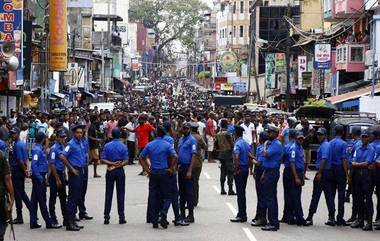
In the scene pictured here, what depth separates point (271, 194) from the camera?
16438mm

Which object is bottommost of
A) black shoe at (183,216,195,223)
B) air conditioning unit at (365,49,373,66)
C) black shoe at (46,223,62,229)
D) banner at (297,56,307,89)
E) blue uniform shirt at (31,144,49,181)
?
black shoe at (46,223,62,229)

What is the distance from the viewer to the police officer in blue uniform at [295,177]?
16823 mm

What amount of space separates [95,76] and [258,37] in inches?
653

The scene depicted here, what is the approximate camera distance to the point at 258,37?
92.2 meters

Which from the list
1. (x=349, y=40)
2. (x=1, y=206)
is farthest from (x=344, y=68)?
(x=1, y=206)

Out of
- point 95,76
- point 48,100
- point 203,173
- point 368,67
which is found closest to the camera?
point 203,173

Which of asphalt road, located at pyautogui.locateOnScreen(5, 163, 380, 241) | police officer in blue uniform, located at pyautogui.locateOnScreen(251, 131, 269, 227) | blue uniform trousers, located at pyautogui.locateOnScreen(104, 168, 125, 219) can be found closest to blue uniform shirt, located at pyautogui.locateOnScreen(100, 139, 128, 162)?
blue uniform trousers, located at pyautogui.locateOnScreen(104, 168, 125, 219)

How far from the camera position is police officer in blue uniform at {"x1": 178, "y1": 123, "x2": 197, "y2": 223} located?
56.7 ft

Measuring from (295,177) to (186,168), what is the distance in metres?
2.01

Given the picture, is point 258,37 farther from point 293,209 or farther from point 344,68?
point 293,209

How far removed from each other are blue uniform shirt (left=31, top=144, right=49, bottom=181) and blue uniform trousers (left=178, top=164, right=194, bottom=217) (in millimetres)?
2493

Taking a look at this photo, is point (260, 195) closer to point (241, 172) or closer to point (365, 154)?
point (241, 172)

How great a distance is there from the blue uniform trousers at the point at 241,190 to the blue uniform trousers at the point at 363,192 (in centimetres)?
199

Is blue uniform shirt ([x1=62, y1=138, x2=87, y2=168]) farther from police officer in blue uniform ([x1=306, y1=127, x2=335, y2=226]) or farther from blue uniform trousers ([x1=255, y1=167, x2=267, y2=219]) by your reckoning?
police officer in blue uniform ([x1=306, y1=127, x2=335, y2=226])
